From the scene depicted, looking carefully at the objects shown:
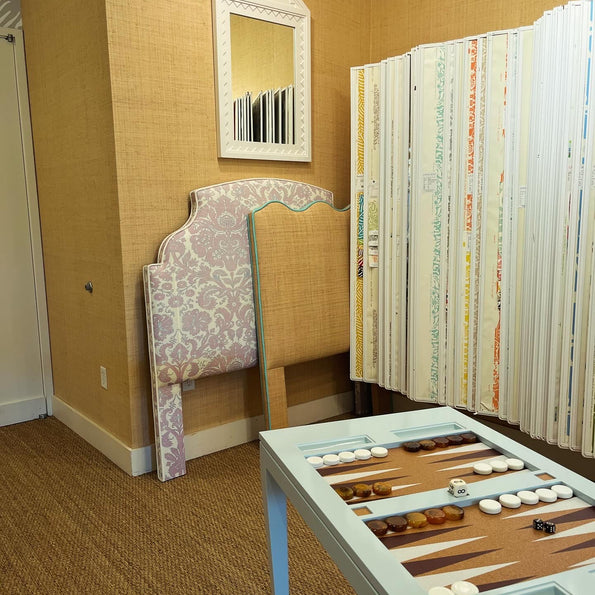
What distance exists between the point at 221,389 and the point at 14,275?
1.32m

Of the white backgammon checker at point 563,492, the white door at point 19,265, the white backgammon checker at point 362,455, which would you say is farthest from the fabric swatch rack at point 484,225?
the white door at point 19,265

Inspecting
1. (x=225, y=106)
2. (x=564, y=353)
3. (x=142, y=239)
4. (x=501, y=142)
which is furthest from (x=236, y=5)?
(x=564, y=353)

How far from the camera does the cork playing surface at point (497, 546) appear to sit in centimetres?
91

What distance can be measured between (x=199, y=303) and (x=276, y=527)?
3.90ft

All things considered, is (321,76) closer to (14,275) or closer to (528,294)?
(528,294)

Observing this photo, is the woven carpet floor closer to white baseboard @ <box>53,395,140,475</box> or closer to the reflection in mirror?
white baseboard @ <box>53,395,140,475</box>

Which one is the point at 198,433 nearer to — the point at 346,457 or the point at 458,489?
the point at 346,457

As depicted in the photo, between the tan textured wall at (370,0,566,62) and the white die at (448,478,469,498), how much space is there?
2.04 metres

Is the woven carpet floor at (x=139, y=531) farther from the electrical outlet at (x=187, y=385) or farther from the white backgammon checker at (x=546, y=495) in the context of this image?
the white backgammon checker at (x=546, y=495)

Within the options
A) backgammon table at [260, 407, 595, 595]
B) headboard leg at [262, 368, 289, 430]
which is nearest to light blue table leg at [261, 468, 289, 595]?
backgammon table at [260, 407, 595, 595]

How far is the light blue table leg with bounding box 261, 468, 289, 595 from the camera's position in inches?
57.0

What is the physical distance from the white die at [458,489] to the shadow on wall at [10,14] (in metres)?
3.04

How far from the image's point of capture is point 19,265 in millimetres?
3111

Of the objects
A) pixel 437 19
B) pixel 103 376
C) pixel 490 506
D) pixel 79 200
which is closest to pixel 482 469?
pixel 490 506
